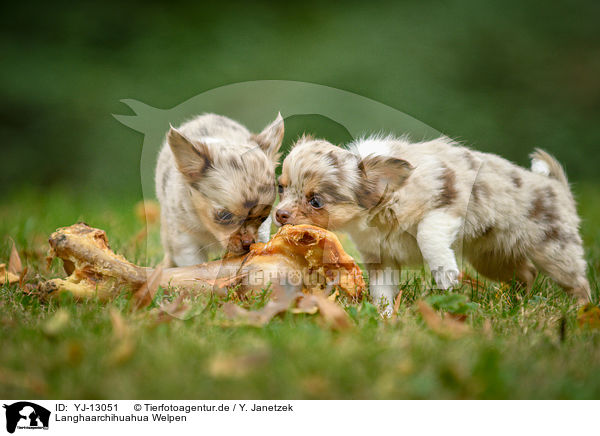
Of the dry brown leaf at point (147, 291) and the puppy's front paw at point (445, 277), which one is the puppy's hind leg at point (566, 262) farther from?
the dry brown leaf at point (147, 291)

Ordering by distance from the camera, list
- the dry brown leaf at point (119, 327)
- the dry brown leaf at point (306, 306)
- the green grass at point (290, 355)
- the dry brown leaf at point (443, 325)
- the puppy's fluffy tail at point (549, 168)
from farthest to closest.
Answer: the puppy's fluffy tail at point (549, 168), the dry brown leaf at point (306, 306), the dry brown leaf at point (443, 325), the dry brown leaf at point (119, 327), the green grass at point (290, 355)

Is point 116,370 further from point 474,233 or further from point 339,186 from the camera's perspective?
point 474,233

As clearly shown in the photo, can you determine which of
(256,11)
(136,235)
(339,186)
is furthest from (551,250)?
(256,11)

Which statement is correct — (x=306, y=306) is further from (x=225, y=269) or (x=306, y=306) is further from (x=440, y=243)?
(x=440, y=243)
